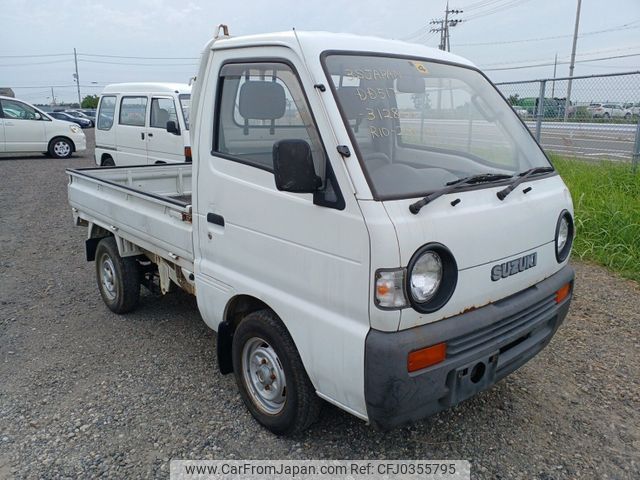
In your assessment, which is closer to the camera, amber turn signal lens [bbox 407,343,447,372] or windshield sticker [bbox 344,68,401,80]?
amber turn signal lens [bbox 407,343,447,372]

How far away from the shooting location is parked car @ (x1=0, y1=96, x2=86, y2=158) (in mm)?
14883

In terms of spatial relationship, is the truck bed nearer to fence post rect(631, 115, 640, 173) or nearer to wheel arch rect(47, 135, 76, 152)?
fence post rect(631, 115, 640, 173)

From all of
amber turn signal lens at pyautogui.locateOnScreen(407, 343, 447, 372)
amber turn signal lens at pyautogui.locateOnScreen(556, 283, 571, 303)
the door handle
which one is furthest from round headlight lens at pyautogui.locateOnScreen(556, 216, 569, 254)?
the door handle

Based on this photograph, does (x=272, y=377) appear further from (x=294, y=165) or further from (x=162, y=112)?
(x=162, y=112)

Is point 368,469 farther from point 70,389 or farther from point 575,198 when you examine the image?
point 575,198

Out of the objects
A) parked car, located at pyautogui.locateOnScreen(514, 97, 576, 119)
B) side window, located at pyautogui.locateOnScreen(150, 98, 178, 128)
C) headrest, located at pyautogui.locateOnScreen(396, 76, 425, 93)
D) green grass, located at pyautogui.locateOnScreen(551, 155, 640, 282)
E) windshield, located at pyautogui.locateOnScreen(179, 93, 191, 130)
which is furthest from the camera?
side window, located at pyautogui.locateOnScreen(150, 98, 178, 128)

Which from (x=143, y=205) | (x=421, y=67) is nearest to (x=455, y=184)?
(x=421, y=67)

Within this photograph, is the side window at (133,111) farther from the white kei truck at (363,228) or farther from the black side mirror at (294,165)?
the black side mirror at (294,165)

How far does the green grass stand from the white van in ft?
19.4

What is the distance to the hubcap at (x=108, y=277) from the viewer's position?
455 cm

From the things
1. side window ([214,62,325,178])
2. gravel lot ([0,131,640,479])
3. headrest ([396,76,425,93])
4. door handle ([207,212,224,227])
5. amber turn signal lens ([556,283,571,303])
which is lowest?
gravel lot ([0,131,640,479])

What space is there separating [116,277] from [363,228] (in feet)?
9.87

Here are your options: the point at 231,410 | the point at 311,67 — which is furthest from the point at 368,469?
the point at 311,67

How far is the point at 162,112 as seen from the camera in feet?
30.5
